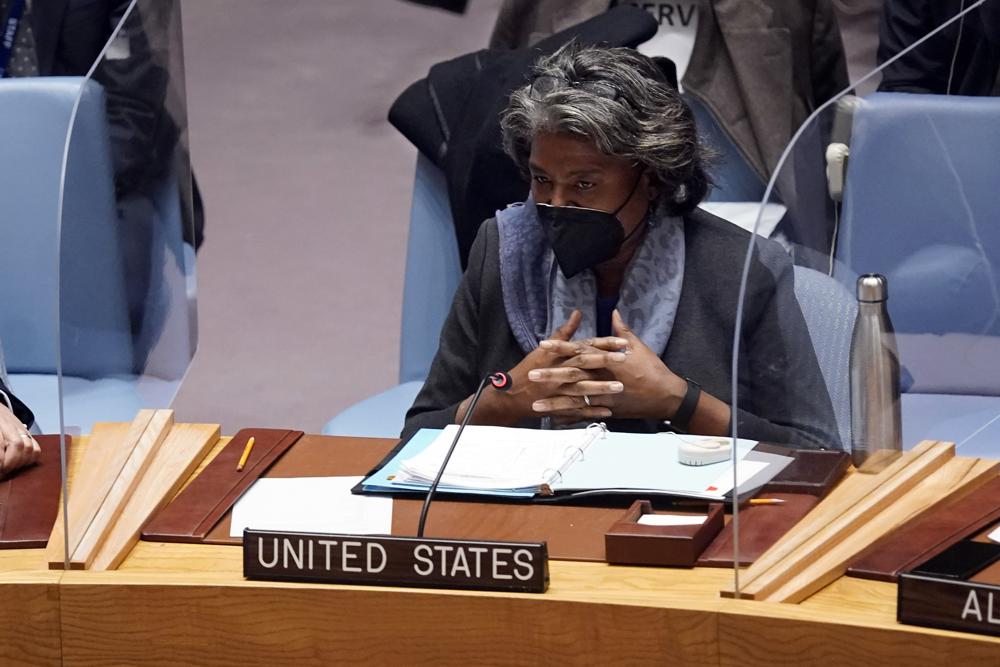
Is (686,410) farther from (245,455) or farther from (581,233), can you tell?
(245,455)

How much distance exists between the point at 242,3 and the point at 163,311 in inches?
101

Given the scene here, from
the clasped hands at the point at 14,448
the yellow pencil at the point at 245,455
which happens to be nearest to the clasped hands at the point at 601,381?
the yellow pencil at the point at 245,455

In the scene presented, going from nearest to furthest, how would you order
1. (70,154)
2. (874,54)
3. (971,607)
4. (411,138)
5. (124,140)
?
(971,607), (70,154), (124,140), (411,138), (874,54)

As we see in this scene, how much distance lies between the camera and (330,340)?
12.5 ft

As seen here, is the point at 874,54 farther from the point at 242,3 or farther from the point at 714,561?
the point at 714,561

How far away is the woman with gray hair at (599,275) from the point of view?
1946 millimetres

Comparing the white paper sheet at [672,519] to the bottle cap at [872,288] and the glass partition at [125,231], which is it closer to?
the bottle cap at [872,288]

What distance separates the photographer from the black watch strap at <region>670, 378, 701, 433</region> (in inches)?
76.2

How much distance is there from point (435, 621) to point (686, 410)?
62 centimetres

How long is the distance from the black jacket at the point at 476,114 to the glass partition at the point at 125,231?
68 cm

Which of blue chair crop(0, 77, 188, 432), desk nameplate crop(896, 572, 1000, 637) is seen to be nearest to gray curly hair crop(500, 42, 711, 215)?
blue chair crop(0, 77, 188, 432)

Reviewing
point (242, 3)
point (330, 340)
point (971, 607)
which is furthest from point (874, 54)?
point (971, 607)

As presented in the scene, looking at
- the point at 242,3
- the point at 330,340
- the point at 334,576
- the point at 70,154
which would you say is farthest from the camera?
the point at 242,3

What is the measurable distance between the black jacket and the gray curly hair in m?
0.47
